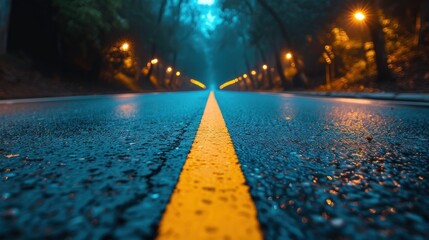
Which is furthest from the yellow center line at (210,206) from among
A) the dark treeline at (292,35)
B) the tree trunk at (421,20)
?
the tree trunk at (421,20)

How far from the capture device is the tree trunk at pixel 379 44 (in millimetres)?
15492

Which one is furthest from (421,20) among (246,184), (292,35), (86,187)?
(86,187)

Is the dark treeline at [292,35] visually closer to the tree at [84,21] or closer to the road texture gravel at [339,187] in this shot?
the tree at [84,21]

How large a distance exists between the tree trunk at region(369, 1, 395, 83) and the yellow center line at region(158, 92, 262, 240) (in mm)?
16399

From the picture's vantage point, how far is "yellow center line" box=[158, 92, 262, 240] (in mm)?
936

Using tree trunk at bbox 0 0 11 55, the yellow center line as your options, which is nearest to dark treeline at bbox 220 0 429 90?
the yellow center line

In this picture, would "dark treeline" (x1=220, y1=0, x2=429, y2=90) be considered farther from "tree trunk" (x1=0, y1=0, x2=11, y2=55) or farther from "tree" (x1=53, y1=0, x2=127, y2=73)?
"tree trunk" (x1=0, y1=0, x2=11, y2=55)

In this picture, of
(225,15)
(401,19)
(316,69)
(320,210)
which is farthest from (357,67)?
(320,210)

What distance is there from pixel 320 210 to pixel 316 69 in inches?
1429

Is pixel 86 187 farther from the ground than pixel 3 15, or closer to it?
closer to it

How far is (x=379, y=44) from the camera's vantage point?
15492 mm

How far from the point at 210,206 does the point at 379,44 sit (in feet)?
56.1

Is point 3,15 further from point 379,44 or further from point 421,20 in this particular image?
point 421,20

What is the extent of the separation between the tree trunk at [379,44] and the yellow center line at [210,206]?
1640cm
